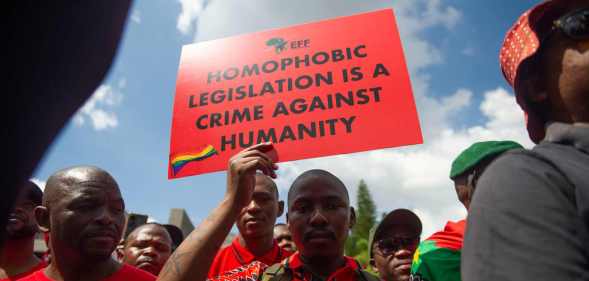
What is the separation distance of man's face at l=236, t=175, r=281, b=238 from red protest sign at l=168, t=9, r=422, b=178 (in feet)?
3.10

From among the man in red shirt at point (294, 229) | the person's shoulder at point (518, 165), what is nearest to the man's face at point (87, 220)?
the man in red shirt at point (294, 229)

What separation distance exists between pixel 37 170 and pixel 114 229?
5.98ft

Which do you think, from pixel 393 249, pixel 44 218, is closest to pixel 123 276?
pixel 44 218

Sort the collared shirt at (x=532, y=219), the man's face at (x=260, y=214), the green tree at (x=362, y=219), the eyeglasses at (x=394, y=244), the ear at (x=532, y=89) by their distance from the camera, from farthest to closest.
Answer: the green tree at (x=362, y=219) → the eyeglasses at (x=394, y=244) → the man's face at (x=260, y=214) → the ear at (x=532, y=89) → the collared shirt at (x=532, y=219)

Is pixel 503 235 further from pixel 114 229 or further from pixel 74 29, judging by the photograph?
pixel 114 229

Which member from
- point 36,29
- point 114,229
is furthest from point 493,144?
point 36,29

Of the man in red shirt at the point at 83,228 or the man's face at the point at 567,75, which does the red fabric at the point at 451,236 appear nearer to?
the man's face at the point at 567,75

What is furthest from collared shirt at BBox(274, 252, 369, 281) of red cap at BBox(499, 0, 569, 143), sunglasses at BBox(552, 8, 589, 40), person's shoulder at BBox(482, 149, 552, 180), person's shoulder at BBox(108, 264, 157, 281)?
sunglasses at BBox(552, 8, 589, 40)

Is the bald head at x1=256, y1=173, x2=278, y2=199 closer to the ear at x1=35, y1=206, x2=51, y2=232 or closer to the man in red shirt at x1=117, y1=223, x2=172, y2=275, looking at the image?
the man in red shirt at x1=117, y1=223, x2=172, y2=275

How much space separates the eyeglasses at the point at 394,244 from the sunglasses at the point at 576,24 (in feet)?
8.45

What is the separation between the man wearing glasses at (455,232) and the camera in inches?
91.4

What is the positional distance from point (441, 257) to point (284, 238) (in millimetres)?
2551

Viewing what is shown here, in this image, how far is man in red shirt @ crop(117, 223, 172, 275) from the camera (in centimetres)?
345

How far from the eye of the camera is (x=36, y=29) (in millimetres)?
628
